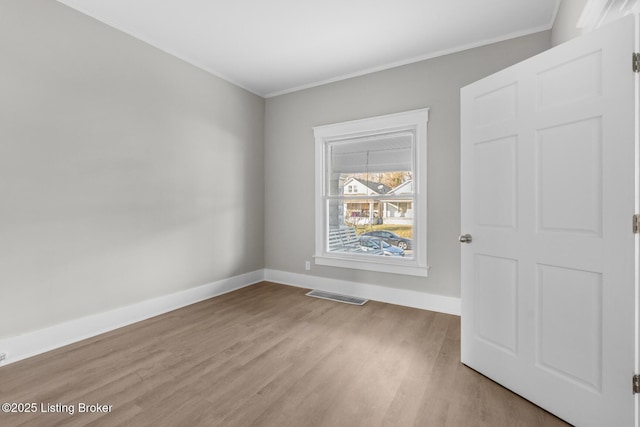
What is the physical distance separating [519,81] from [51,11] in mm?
3518

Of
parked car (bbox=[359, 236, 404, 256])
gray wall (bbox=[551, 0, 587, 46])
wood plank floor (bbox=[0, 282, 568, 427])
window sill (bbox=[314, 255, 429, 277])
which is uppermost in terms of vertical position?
gray wall (bbox=[551, 0, 587, 46])

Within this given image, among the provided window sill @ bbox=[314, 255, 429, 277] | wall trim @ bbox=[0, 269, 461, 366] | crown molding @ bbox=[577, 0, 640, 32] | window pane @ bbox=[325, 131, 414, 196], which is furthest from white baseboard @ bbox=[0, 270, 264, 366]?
crown molding @ bbox=[577, 0, 640, 32]

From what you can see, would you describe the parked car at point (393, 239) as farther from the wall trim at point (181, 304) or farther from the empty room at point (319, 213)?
the wall trim at point (181, 304)

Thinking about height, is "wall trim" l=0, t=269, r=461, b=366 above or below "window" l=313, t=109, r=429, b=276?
below

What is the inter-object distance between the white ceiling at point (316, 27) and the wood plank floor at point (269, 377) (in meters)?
2.85

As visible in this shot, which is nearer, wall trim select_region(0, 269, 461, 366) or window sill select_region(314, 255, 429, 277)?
wall trim select_region(0, 269, 461, 366)

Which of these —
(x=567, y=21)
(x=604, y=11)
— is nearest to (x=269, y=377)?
(x=604, y=11)

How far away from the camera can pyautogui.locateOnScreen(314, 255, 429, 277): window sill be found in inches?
134

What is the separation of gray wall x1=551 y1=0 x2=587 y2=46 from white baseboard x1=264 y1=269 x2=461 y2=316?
247 cm

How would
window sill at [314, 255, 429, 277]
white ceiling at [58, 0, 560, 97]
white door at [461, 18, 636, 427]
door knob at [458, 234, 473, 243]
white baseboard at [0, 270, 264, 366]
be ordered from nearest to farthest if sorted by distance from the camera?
white door at [461, 18, 636, 427]
door knob at [458, 234, 473, 243]
white baseboard at [0, 270, 264, 366]
white ceiling at [58, 0, 560, 97]
window sill at [314, 255, 429, 277]

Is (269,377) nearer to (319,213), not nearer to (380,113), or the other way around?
(319,213)

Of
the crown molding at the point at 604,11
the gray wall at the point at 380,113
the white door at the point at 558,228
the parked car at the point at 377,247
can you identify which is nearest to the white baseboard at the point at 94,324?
the gray wall at the point at 380,113

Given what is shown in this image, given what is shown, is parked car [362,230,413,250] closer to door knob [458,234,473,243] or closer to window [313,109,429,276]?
window [313,109,429,276]

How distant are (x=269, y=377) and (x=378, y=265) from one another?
2.01 m
